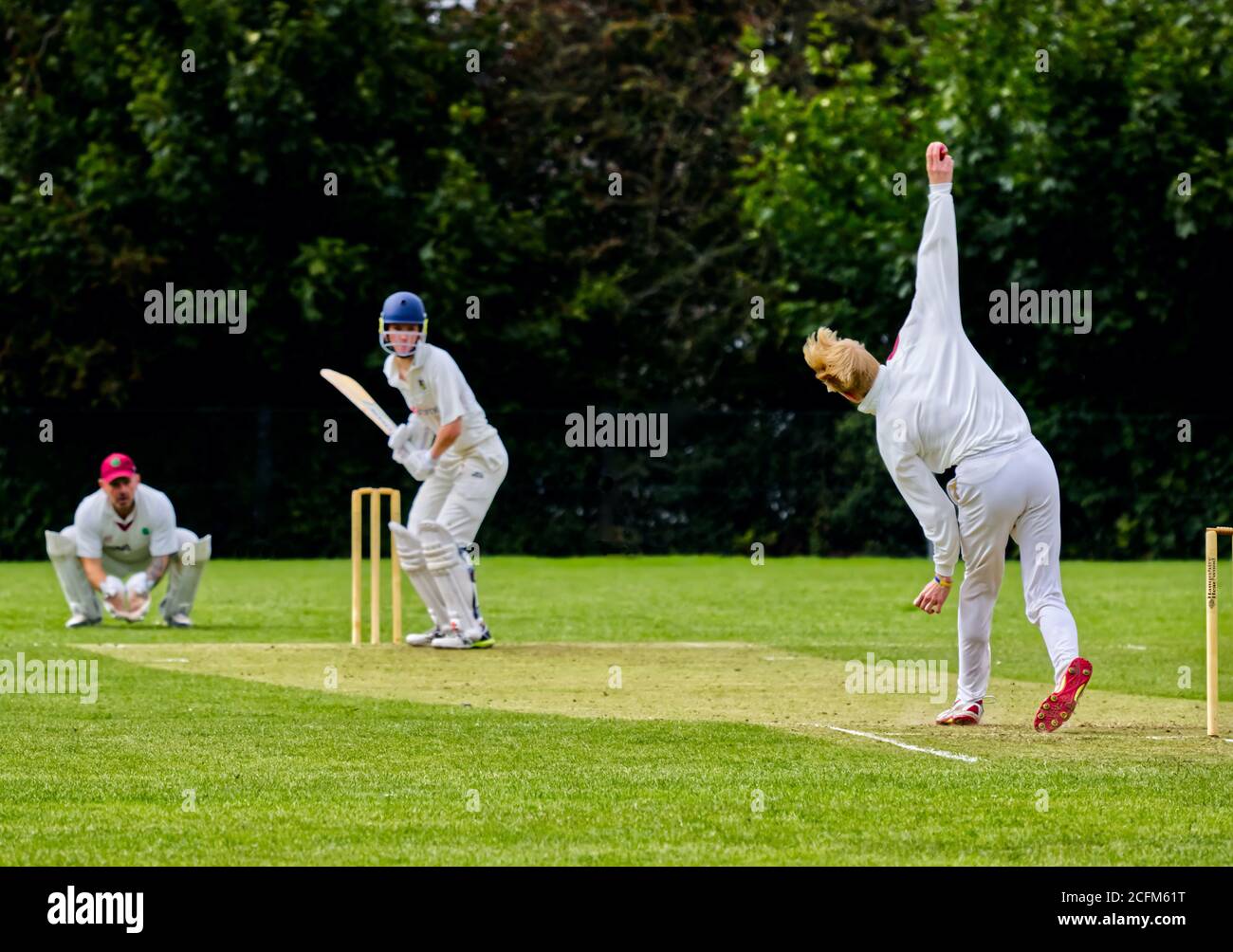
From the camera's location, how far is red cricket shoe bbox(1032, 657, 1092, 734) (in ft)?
29.9

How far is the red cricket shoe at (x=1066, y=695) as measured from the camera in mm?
9117

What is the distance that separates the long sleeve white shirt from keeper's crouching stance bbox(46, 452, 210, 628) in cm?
850

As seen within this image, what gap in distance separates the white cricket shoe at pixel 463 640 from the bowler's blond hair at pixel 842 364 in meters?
6.03

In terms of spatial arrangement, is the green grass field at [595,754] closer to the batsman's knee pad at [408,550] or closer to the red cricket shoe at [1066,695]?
the red cricket shoe at [1066,695]

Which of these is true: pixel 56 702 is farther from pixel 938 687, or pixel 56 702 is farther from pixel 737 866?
pixel 737 866

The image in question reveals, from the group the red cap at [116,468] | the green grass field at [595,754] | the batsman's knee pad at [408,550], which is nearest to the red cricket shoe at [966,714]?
the green grass field at [595,754]

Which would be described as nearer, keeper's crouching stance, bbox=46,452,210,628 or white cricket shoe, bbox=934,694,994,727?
white cricket shoe, bbox=934,694,994,727

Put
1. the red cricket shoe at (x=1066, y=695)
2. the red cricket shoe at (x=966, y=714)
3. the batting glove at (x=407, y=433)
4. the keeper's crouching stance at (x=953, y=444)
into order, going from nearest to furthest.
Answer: the red cricket shoe at (x=1066, y=695) → the keeper's crouching stance at (x=953, y=444) → the red cricket shoe at (x=966, y=714) → the batting glove at (x=407, y=433)

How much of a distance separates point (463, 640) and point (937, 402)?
250 inches

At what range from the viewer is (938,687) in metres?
12.4

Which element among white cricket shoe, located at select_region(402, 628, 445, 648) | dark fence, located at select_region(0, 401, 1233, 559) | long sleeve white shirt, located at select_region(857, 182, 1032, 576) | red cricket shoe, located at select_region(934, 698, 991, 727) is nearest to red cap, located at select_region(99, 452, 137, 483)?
white cricket shoe, located at select_region(402, 628, 445, 648)

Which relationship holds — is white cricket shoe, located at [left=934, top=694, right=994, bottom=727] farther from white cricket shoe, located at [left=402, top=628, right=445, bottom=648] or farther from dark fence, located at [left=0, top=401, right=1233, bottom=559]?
dark fence, located at [left=0, top=401, right=1233, bottom=559]
